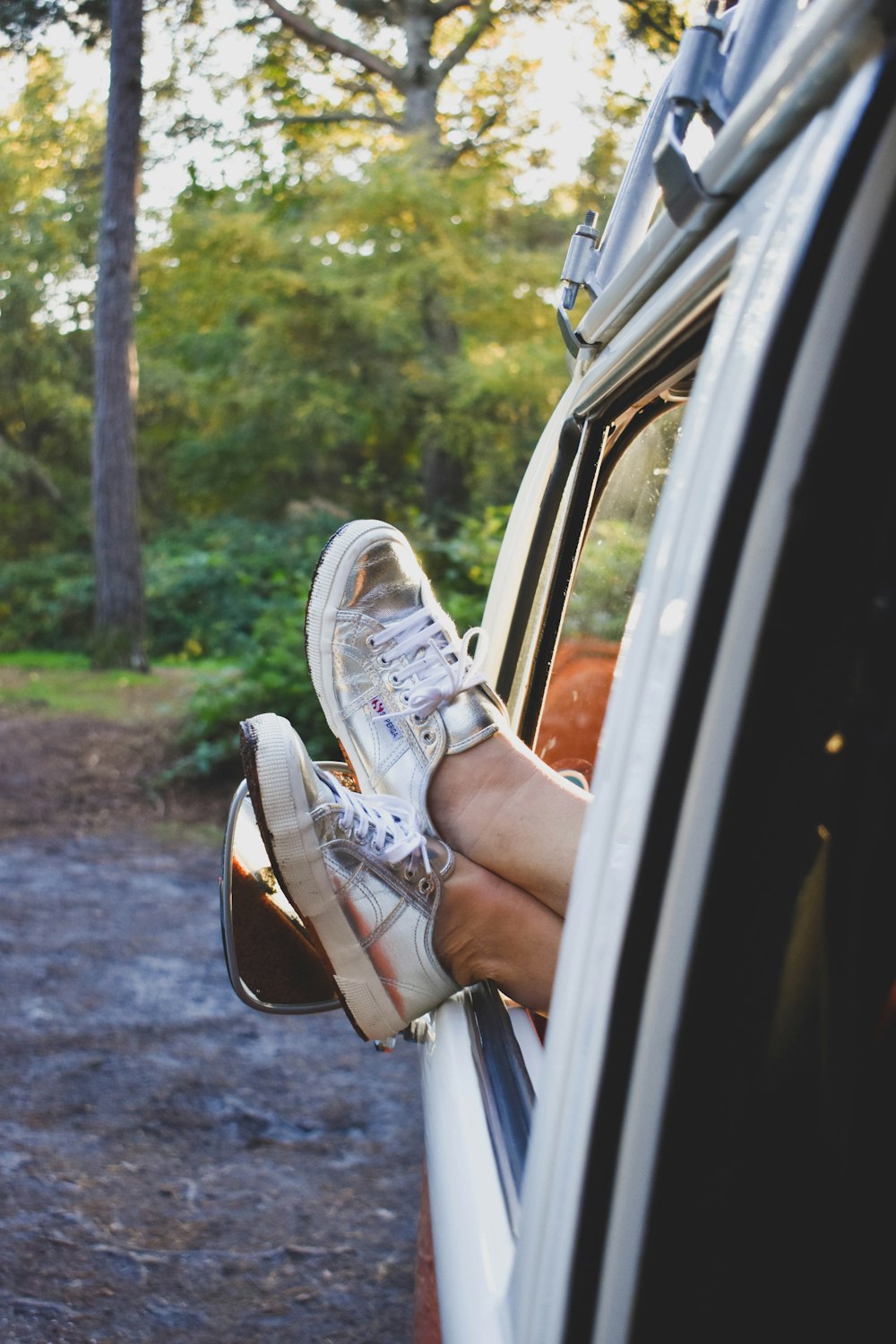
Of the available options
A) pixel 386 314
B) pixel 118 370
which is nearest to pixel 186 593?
pixel 386 314

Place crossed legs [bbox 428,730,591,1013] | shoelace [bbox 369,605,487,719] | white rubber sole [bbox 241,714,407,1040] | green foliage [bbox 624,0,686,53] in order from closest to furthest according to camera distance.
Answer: white rubber sole [bbox 241,714,407,1040] < crossed legs [bbox 428,730,591,1013] < shoelace [bbox 369,605,487,719] < green foliage [bbox 624,0,686,53]

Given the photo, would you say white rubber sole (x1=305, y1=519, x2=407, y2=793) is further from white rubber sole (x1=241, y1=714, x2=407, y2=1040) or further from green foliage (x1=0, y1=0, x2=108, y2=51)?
green foliage (x1=0, y1=0, x2=108, y2=51)

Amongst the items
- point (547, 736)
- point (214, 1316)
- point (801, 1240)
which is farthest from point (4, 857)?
point (801, 1240)

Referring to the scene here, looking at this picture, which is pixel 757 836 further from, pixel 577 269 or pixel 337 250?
pixel 337 250

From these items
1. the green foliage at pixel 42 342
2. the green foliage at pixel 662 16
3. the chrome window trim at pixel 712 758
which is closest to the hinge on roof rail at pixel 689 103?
the chrome window trim at pixel 712 758

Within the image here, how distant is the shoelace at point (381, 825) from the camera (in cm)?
145

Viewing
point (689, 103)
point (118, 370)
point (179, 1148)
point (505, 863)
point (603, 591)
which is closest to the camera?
point (689, 103)

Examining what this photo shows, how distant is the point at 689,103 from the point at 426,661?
3.01 ft

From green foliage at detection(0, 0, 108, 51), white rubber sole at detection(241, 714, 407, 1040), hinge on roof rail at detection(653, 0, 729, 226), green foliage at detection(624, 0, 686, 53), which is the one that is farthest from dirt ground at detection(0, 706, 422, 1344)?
green foliage at detection(0, 0, 108, 51)

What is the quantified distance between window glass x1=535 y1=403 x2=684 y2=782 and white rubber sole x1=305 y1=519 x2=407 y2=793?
0.35 m

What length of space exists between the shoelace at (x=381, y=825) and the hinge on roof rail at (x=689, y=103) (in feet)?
2.62

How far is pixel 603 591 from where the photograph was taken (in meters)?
1.88

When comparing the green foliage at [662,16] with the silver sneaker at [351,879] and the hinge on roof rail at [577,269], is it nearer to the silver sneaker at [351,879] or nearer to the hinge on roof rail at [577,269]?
the hinge on roof rail at [577,269]

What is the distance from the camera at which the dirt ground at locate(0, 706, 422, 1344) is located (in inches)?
85.8
